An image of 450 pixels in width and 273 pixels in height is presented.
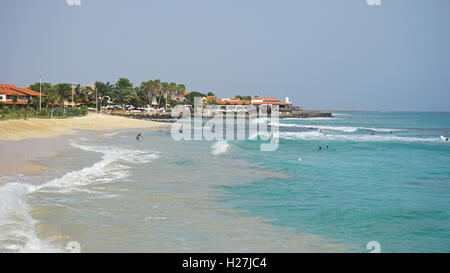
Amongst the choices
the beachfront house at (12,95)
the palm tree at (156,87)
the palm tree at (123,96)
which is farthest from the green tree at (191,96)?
the beachfront house at (12,95)

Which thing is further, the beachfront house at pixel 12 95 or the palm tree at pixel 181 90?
the palm tree at pixel 181 90

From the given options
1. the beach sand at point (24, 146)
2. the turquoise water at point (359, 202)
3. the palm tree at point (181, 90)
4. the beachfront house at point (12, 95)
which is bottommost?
the turquoise water at point (359, 202)

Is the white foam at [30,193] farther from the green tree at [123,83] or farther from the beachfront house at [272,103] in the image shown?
the beachfront house at [272,103]

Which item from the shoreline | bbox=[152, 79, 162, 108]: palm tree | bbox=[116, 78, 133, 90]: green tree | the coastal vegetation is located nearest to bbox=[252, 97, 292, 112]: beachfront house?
the coastal vegetation

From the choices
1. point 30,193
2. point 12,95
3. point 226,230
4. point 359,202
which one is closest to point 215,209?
point 226,230

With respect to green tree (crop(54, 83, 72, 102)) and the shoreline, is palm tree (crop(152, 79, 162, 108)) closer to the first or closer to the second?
green tree (crop(54, 83, 72, 102))

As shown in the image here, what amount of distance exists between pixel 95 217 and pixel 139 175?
22.7ft

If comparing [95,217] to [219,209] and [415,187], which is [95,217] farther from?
[415,187]

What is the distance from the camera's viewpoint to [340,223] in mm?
10852

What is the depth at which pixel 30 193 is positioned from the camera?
12.4m

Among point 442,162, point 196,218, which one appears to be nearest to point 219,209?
point 196,218

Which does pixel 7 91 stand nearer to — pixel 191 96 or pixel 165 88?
pixel 165 88

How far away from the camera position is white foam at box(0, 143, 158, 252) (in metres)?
8.09

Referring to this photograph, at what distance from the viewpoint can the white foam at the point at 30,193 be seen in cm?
809
